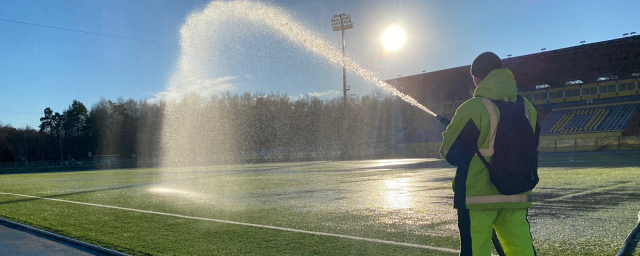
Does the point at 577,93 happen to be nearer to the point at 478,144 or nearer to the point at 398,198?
the point at 398,198

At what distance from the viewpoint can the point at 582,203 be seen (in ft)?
30.4

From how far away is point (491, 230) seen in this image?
9.87ft

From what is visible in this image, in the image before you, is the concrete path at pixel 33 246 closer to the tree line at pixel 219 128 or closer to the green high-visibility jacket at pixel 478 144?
the green high-visibility jacket at pixel 478 144

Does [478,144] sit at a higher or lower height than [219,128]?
lower

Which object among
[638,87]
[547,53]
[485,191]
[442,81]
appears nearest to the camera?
[485,191]

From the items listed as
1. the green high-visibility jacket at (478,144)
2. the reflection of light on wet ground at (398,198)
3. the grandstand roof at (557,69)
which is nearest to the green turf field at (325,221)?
the reflection of light on wet ground at (398,198)

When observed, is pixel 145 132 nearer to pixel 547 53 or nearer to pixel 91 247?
pixel 547 53

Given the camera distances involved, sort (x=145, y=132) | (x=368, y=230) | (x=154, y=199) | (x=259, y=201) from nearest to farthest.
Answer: (x=368, y=230) < (x=259, y=201) < (x=154, y=199) < (x=145, y=132)

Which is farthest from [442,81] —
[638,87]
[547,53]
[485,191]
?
[485,191]

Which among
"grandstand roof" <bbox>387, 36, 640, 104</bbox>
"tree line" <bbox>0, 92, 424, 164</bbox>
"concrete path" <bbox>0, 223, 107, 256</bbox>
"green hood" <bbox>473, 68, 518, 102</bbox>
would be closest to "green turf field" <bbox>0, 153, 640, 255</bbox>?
"concrete path" <bbox>0, 223, 107, 256</bbox>

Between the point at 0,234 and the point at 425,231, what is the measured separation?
7.58 m

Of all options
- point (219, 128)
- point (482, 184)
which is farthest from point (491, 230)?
point (219, 128)

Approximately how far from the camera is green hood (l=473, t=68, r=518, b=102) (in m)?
3.02

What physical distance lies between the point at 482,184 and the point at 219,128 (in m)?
73.2
